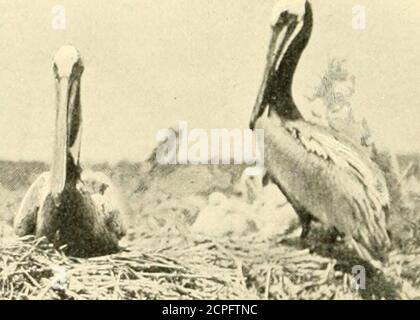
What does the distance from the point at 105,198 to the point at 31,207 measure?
0.78ft

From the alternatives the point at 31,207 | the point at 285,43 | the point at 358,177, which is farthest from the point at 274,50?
the point at 31,207

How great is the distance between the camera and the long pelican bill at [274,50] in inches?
→ 101

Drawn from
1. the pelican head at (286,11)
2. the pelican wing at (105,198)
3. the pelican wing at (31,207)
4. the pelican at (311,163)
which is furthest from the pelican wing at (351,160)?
the pelican wing at (31,207)

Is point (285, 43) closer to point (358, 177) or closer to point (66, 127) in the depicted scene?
point (358, 177)

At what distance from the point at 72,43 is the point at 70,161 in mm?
367

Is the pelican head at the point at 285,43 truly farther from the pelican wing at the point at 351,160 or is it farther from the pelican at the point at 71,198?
the pelican at the point at 71,198

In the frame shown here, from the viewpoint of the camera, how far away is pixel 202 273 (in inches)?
102

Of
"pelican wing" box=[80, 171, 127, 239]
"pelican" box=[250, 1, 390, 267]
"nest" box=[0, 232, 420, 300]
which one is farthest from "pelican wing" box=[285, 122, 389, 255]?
"pelican wing" box=[80, 171, 127, 239]

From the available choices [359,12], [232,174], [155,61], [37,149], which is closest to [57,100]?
[37,149]

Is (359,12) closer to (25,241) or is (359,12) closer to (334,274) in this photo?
(334,274)

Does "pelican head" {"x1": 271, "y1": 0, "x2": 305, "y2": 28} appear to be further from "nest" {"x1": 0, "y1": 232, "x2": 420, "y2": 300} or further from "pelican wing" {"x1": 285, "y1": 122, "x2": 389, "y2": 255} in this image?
"nest" {"x1": 0, "y1": 232, "x2": 420, "y2": 300}

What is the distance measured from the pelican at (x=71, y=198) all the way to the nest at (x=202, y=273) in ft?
0.16

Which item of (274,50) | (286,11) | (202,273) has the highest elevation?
(286,11)

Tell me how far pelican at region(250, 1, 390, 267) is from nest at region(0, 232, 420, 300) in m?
0.11
